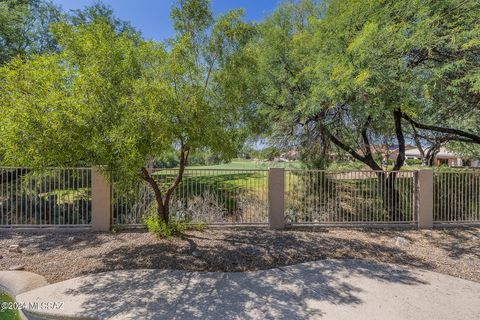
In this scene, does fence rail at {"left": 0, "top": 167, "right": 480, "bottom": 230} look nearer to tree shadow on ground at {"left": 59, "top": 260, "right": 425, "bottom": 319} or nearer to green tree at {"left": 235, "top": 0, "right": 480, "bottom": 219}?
green tree at {"left": 235, "top": 0, "right": 480, "bottom": 219}

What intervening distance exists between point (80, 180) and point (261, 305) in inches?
241

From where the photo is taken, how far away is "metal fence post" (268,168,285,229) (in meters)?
7.13

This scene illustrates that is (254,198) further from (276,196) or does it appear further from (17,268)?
(17,268)

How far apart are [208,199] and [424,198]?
635 cm

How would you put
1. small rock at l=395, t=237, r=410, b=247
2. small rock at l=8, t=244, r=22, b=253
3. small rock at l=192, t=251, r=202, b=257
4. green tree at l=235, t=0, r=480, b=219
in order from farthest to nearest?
1. green tree at l=235, t=0, r=480, b=219
2. small rock at l=395, t=237, r=410, b=247
3. small rock at l=8, t=244, r=22, b=253
4. small rock at l=192, t=251, r=202, b=257

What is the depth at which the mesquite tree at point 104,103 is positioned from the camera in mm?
3684

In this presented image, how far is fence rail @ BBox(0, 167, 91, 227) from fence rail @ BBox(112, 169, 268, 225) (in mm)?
1003

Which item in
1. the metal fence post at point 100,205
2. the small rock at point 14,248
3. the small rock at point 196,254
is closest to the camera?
the small rock at point 196,254

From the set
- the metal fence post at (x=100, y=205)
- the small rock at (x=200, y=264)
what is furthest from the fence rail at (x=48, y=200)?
the small rock at (x=200, y=264)

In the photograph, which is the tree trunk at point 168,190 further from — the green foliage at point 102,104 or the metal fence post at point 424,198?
the metal fence post at point 424,198

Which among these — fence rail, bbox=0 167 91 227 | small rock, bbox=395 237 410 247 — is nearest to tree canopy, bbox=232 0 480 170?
small rock, bbox=395 237 410 247

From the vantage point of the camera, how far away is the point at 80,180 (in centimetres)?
714

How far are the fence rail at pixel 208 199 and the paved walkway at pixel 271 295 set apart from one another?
8.91 ft

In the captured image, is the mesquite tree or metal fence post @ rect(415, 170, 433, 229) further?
metal fence post @ rect(415, 170, 433, 229)
